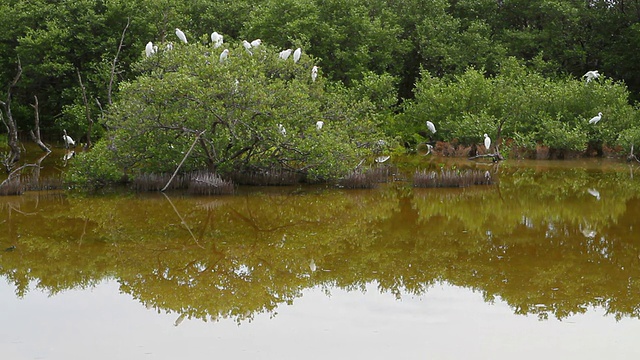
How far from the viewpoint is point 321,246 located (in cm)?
751

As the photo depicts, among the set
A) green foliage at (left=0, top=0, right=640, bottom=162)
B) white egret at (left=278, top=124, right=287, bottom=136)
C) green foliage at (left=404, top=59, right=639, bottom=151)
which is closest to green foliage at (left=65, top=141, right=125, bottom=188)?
white egret at (left=278, top=124, right=287, bottom=136)

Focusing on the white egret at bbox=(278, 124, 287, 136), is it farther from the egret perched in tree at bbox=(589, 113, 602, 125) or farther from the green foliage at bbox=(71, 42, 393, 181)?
the egret perched in tree at bbox=(589, 113, 602, 125)

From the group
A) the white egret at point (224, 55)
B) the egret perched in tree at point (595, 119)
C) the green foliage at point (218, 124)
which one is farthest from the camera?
the egret perched in tree at point (595, 119)

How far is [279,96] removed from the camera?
447 inches

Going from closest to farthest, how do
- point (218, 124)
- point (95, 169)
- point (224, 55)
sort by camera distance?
point (95, 169) < point (218, 124) < point (224, 55)

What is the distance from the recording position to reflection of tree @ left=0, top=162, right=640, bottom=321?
19.2ft

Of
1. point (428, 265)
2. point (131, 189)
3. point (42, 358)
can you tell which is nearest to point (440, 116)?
point (131, 189)

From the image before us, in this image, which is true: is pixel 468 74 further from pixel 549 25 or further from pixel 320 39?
pixel 549 25

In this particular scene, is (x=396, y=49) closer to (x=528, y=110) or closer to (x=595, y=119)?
(x=528, y=110)

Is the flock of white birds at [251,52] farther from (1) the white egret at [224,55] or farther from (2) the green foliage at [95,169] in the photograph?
(2) the green foliage at [95,169]

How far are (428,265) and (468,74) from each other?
13338 millimetres

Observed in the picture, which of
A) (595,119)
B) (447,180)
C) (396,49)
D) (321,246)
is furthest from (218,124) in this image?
(396,49)

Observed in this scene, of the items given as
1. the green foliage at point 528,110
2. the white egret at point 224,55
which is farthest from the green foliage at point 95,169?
the green foliage at point 528,110

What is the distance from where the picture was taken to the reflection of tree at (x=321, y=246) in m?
5.86
